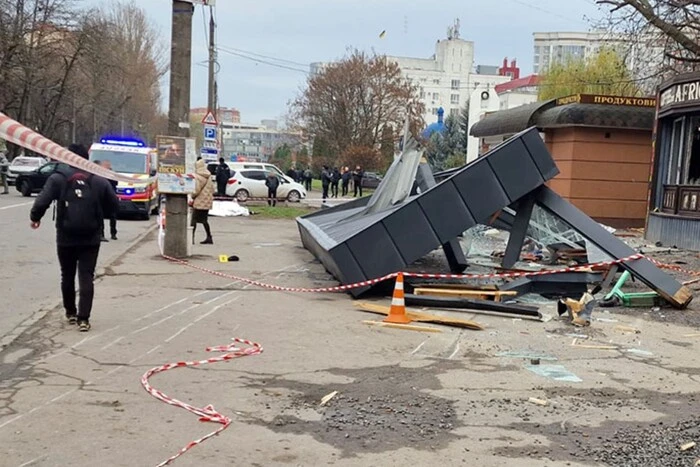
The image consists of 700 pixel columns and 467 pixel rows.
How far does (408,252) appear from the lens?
33.4ft

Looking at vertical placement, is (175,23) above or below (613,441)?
above

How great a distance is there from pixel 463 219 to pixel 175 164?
593 cm

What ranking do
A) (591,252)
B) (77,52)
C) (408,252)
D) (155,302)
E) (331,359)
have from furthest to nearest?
(77,52)
(591,252)
(408,252)
(155,302)
(331,359)

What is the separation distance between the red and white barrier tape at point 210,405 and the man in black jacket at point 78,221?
1.70 meters

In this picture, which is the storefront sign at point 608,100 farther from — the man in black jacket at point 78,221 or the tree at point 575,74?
the man in black jacket at point 78,221

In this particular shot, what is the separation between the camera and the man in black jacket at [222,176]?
30.7 m

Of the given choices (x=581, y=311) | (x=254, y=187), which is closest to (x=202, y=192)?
(x=581, y=311)

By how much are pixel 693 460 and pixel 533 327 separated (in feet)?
14.4

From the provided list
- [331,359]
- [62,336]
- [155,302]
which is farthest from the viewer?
[155,302]

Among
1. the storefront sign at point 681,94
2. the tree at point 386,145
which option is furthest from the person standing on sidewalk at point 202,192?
the tree at point 386,145

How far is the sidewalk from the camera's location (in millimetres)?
4711

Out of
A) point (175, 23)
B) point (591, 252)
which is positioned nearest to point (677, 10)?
point (591, 252)

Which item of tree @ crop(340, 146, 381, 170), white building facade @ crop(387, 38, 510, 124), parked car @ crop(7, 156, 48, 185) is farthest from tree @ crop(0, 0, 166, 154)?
white building facade @ crop(387, 38, 510, 124)

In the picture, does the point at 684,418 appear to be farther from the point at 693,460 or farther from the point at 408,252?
the point at 408,252
